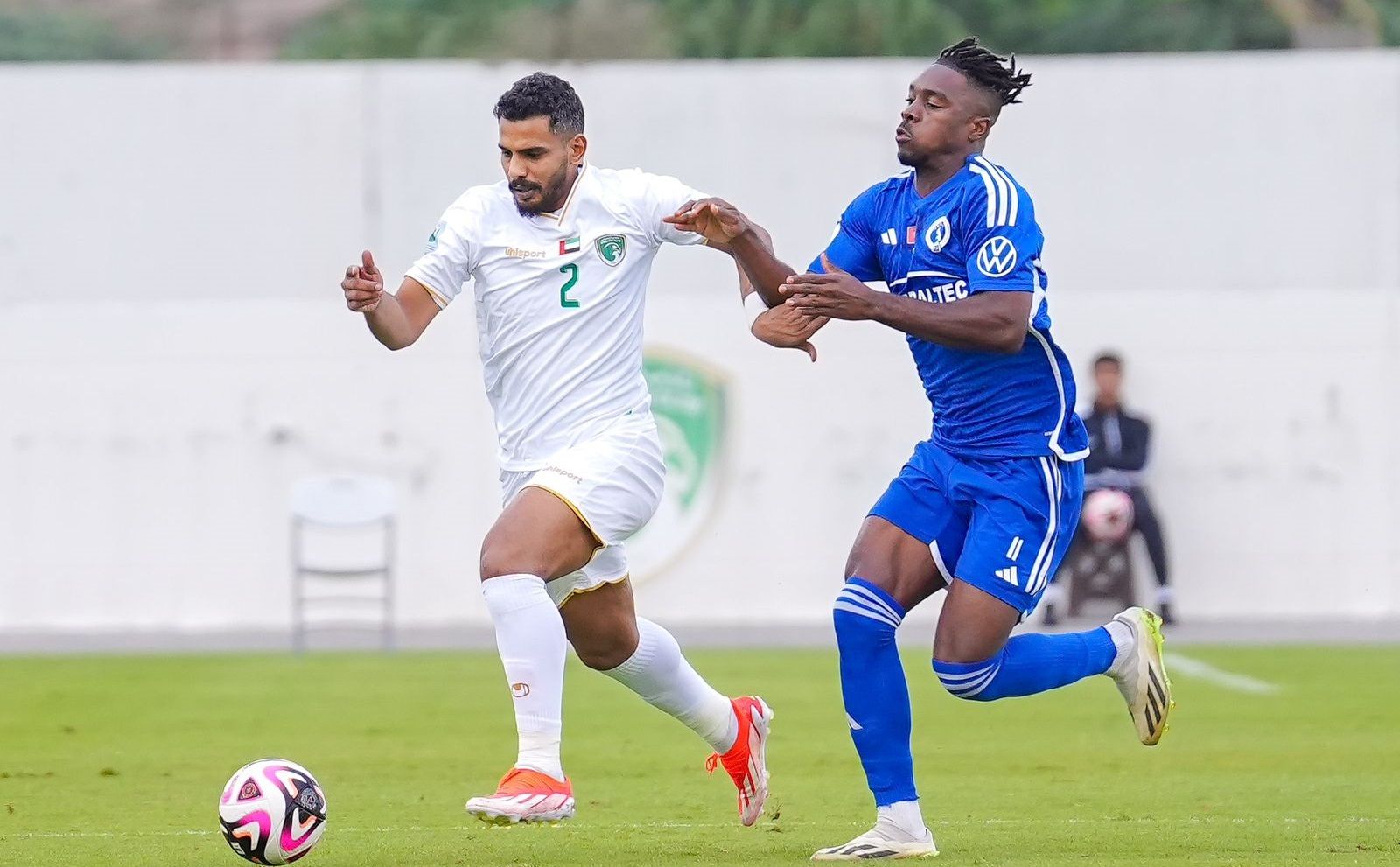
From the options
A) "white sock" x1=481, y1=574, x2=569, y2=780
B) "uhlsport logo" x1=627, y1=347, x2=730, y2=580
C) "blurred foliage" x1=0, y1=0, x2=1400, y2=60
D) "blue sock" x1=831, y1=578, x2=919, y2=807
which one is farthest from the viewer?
"blurred foliage" x1=0, y1=0, x2=1400, y2=60

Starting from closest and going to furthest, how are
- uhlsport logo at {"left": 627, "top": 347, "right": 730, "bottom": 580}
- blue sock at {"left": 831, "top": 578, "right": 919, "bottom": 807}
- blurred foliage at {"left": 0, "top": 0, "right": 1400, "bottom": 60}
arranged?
blue sock at {"left": 831, "top": 578, "right": 919, "bottom": 807} → uhlsport logo at {"left": 627, "top": 347, "right": 730, "bottom": 580} → blurred foliage at {"left": 0, "top": 0, "right": 1400, "bottom": 60}

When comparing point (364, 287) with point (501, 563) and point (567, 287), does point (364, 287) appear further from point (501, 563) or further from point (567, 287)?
point (501, 563)

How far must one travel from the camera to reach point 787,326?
613 centimetres

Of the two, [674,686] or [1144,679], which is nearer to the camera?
[1144,679]

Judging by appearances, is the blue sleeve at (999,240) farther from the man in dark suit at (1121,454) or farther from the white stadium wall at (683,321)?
the white stadium wall at (683,321)

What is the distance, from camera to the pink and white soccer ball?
51.6 ft

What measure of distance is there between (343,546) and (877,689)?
1048 centimetres

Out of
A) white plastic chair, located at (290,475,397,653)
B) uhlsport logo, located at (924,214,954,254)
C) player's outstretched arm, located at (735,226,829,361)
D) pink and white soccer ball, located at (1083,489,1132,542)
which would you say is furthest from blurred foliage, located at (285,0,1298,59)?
uhlsport logo, located at (924,214,954,254)

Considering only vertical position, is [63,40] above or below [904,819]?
above

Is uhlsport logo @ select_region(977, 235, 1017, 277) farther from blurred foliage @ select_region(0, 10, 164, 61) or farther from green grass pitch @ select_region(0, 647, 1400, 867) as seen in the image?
blurred foliage @ select_region(0, 10, 164, 61)

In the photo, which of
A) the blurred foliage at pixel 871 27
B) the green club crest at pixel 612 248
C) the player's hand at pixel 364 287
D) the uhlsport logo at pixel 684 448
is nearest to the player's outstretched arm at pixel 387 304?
the player's hand at pixel 364 287

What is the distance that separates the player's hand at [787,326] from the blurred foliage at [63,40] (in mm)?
30702

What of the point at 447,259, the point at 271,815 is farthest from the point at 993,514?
the point at 271,815

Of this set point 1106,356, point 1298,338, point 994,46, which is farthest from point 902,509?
point 994,46
